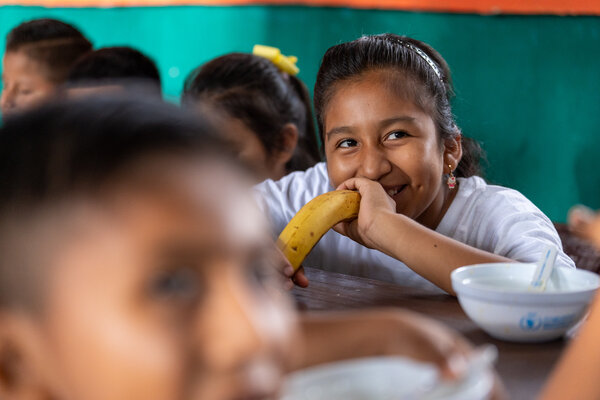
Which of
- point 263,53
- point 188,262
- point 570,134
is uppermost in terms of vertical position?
point 188,262

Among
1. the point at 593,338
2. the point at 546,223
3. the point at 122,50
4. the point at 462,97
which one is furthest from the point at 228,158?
the point at 462,97

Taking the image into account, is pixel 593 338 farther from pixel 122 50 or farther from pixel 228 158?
pixel 122 50

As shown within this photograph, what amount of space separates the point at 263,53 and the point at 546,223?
1.41 meters

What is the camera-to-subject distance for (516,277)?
3.42ft

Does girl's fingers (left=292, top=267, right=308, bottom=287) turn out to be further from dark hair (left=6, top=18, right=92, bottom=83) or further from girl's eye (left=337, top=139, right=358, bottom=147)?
dark hair (left=6, top=18, right=92, bottom=83)

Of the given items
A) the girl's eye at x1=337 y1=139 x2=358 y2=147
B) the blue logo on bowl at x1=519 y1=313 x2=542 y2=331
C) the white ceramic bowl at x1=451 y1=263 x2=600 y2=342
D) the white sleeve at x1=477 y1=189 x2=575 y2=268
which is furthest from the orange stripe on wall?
the blue logo on bowl at x1=519 y1=313 x2=542 y2=331

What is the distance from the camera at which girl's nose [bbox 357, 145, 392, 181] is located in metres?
1.59

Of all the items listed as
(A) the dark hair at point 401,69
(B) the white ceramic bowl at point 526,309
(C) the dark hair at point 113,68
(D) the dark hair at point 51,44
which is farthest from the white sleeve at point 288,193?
(D) the dark hair at point 51,44

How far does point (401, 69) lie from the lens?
5.38ft

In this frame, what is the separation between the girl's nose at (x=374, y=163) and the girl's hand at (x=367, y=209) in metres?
0.05

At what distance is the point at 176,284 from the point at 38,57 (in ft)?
7.60

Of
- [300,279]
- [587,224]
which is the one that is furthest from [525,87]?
[587,224]

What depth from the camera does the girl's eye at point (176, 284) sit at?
450 millimetres

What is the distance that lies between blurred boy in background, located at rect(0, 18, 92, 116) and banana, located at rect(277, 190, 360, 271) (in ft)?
4.22
